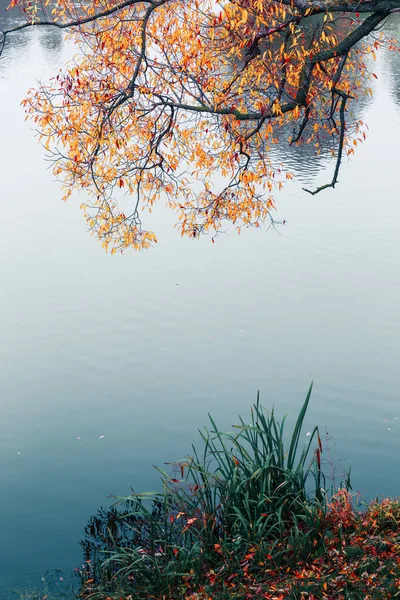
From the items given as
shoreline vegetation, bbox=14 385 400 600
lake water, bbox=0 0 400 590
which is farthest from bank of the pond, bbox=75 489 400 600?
lake water, bbox=0 0 400 590

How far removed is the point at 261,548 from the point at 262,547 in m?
0.03

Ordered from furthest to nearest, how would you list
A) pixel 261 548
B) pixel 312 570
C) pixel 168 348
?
pixel 168 348, pixel 261 548, pixel 312 570

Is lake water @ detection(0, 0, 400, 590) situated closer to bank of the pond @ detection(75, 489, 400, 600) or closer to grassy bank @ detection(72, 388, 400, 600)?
grassy bank @ detection(72, 388, 400, 600)

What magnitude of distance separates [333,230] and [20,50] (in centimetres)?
3910

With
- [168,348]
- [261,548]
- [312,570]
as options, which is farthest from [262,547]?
[168,348]

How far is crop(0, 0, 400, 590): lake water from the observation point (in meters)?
10.1

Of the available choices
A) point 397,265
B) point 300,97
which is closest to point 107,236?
point 300,97

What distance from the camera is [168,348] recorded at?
541 inches

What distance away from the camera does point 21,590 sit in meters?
7.98

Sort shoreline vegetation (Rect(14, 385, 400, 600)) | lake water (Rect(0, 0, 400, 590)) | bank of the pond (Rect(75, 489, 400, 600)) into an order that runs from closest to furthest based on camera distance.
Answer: bank of the pond (Rect(75, 489, 400, 600)) → shoreline vegetation (Rect(14, 385, 400, 600)) → lake water (Rect(0, 0, 400, 590))

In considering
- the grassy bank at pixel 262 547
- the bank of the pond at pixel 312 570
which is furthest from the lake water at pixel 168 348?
the bank of the pond at pixel 312 570

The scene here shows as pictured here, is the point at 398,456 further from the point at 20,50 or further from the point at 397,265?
the point at 20,50

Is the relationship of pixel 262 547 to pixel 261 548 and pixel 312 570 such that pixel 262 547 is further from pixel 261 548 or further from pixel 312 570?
pixel 312 570

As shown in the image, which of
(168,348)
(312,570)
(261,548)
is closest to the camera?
(312,570)
